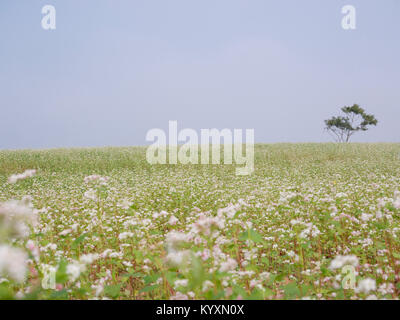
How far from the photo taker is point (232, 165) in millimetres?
20359

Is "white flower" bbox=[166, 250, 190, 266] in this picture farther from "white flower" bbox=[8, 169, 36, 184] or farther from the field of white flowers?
"white flower" bbox=[8, 169, 36, 184]

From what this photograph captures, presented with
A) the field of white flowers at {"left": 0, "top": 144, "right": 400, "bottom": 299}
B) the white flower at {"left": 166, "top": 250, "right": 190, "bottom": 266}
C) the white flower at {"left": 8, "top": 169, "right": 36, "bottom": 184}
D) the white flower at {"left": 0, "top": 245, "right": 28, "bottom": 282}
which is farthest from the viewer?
the white flower at {"left": 8, "top": 169, "right": 36, "bottom": 184}

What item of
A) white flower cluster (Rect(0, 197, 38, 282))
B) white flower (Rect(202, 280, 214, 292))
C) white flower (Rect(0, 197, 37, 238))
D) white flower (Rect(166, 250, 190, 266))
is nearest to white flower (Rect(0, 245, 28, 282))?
white flower cluster (Rect(0, 197, 38, 282))

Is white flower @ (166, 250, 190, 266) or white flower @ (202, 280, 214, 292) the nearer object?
white flower @ (166, 250, 190, 266)

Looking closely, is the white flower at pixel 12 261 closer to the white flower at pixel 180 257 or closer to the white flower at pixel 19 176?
the white flower at pixel 180 257

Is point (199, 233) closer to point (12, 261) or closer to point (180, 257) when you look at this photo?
point (180, 257)

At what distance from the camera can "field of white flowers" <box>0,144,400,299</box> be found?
2.39 meters

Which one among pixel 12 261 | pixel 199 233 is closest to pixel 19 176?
pixel 12 261

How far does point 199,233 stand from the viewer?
2.72 metres

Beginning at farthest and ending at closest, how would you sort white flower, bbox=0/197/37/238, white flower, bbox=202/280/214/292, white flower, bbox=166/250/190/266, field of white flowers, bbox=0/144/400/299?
field of white flowers, bbox=0/144/400/299 < white flower, bbox=202/280/214/292 < white flower, bbox=166/250/190/266 < white flower, bbox=0/197/37/238

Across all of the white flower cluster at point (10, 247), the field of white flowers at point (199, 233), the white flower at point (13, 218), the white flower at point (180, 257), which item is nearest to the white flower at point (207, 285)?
the field of white flowers at point (199, 233)
